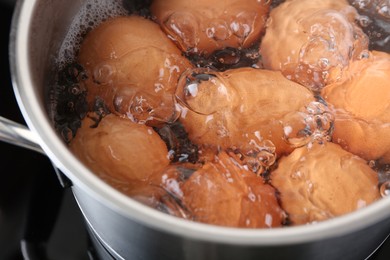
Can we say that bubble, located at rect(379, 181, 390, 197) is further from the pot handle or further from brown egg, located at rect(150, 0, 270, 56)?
the pot handle

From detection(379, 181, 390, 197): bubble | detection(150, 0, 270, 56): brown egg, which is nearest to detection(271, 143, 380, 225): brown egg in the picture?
detection(379, 181, 390, 197): bubble

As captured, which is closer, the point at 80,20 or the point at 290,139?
the point at 290,139

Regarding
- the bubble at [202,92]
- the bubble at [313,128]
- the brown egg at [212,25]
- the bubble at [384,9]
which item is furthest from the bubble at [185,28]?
the bubble at [384,9]

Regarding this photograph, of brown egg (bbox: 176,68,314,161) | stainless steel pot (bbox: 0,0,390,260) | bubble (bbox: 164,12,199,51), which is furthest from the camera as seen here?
bubble (bbox: 164,12,199,51)

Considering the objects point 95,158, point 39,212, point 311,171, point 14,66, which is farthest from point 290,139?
point 39,212

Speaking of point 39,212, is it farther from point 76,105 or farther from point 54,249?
point 76,105
